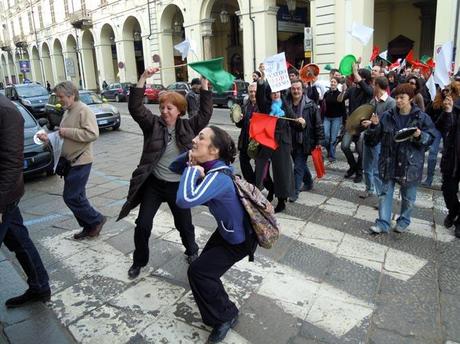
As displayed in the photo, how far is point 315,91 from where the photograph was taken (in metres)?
7.53

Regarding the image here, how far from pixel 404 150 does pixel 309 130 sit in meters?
1.61

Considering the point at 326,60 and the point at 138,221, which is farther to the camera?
the point at 326,60

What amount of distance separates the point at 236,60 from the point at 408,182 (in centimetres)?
2690

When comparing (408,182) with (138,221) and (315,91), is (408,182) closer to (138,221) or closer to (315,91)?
(138,221)

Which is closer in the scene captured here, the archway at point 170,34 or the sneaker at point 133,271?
the sneaker at point 133,271

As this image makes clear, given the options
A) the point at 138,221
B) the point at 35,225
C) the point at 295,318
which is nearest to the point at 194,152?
the point at 138,221

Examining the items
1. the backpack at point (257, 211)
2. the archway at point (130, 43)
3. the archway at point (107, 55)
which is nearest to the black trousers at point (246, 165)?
the backpack at point (257, 211)

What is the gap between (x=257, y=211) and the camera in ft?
9.02

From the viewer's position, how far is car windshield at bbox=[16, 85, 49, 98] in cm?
1814

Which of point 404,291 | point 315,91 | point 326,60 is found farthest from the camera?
point 326,60

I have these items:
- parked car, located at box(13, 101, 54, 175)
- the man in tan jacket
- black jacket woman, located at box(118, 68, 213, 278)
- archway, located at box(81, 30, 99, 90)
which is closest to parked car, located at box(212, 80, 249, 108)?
parked car, located at box(13, 101, 54, 175)

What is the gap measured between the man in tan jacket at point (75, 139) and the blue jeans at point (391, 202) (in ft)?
10.5

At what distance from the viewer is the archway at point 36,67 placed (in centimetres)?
5109

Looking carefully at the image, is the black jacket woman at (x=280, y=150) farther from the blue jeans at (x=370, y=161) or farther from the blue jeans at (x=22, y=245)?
the blue jeans at (x=22, y=245)
